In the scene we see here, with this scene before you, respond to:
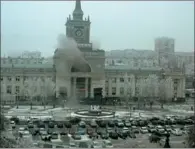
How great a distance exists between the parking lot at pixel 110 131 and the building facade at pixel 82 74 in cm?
363

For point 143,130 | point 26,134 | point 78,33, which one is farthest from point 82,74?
point 26,134

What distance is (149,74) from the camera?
11.4 meters

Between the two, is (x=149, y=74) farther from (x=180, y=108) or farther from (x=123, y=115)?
(x=123, y=115)

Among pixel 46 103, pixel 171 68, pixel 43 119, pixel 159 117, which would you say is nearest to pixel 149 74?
pixel 171 68

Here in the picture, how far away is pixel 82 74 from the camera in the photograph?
10758 millimetres

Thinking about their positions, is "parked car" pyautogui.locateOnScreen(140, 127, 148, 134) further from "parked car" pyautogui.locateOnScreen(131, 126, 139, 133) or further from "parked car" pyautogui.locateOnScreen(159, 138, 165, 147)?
"parked car" pyautogui.locateOnScreen(159, 138, 165, 147)

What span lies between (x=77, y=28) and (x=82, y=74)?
4.18 ft

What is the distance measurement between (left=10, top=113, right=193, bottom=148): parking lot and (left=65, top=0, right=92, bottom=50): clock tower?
4.30 meters

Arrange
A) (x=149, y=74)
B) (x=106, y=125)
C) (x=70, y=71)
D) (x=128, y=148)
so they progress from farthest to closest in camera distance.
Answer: (x=149, y=74), (x=70, y=71), (x=106, y=125), (x=128, y=148)

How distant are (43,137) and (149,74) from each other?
6343 millimetres

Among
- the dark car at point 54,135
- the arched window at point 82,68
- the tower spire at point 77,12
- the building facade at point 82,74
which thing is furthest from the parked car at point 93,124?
the tower spire at point 77,12

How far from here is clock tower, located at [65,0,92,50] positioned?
35.4 ft

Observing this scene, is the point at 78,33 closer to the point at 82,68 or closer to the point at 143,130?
the point at 82,68

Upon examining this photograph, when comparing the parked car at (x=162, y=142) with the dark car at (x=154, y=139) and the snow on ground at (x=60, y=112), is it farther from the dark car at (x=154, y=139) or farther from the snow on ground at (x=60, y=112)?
the snow on ground at (x=60, y=112)
